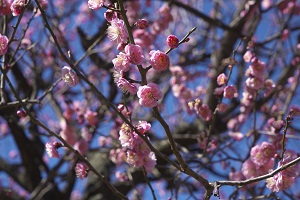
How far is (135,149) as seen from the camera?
6.77 feet

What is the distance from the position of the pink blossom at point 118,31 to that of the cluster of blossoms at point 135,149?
439mm

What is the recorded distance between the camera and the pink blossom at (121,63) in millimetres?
1679

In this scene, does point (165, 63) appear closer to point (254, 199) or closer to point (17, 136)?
point (254, 199)

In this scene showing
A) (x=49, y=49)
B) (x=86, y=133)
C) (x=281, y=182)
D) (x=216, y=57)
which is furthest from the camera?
(x=49, y=49)

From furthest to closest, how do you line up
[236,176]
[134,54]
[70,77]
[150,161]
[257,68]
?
[236,176]
[257,68]
[150,161]
[70,77]
[134,54]

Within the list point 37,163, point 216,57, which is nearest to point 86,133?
point 37,163

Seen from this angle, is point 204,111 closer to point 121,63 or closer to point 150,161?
point 150,161

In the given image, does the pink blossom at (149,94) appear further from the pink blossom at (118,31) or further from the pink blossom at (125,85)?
the pink blossom at (118,31)

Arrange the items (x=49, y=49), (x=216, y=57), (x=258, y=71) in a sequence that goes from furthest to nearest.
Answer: (x=49, y=49) → (x=216, y=57) → (x=258, y=71)

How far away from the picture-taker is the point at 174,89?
3.48m

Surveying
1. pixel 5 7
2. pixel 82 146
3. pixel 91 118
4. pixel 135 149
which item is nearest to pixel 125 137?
pixel 135 149

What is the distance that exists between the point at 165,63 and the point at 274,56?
2.94 meters

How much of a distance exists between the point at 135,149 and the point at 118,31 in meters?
0.61

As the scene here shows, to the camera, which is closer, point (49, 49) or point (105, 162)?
point (105, 162)
